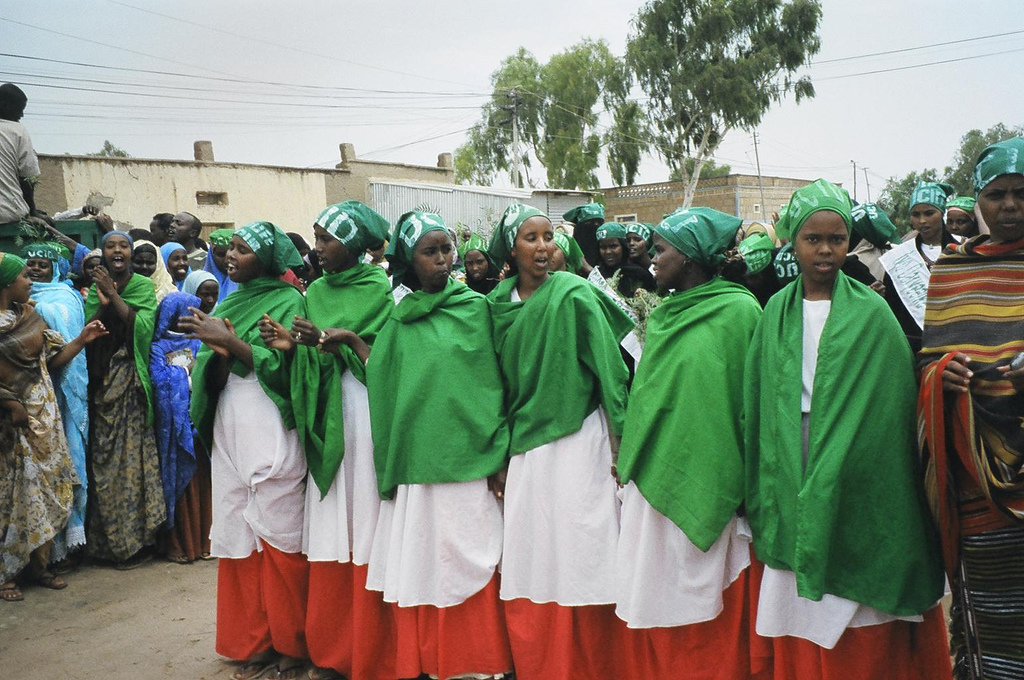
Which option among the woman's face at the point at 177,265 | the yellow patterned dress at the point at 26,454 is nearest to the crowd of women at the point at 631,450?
the yellow patterned dress at the point at 26,454

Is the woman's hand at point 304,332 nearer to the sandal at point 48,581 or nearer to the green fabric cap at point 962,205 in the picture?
the sandal at point 48,581

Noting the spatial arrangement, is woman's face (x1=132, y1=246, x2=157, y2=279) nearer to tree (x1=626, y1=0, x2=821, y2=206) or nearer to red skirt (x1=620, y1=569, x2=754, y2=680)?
red skirt (x1=620, y1=569, x2=754, y2=680)

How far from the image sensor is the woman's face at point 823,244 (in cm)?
333

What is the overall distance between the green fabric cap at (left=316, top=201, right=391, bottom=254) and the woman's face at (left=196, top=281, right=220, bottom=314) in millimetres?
2648

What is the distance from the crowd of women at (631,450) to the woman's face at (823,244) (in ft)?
0.05

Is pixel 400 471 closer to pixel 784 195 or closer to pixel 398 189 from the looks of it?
pixel 398 189

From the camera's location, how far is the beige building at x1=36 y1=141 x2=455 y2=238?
859 inches

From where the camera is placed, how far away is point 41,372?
6398 millimetres

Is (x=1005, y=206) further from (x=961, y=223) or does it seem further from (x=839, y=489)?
(x=961, y=223)

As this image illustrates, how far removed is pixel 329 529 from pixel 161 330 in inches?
124

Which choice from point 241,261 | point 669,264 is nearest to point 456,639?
point 669,264

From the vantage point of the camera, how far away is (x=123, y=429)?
6.92m

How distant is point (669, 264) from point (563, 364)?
2.32 ft

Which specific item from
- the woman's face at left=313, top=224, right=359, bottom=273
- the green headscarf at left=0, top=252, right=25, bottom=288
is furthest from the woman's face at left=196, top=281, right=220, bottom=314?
the woman's face at left=313, top=224, right=359, bottom=273
